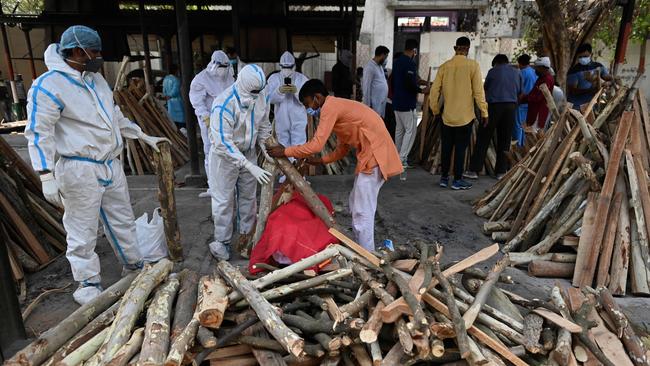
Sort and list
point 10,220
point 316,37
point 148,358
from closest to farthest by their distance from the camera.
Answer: point 148,358 → point 10,220 → point 316,37

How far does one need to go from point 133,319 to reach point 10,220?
2.48 m

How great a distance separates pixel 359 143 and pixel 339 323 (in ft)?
6.34

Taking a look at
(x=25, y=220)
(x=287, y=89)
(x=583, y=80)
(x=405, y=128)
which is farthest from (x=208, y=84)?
(x=583, y=80)

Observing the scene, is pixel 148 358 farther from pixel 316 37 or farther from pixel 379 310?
pixel 316 37

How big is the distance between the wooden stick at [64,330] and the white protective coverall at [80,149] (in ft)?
2.36

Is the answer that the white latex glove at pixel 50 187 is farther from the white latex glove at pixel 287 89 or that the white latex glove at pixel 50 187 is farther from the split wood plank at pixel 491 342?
the white latex glove at pixel 287 89

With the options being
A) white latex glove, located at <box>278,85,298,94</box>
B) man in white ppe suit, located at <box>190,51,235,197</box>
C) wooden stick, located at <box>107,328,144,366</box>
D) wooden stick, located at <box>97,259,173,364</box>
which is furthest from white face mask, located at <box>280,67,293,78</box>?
wooden stick, located at <box>107,328,144,366</box>

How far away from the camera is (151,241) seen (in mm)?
4004

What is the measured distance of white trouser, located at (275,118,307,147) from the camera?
6.09 metres

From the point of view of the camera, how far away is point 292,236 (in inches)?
134

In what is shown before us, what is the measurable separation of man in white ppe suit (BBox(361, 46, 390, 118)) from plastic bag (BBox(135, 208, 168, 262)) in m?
4.27

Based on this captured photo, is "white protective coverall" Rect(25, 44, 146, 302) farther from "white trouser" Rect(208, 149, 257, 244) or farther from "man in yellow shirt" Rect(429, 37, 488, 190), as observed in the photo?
"man in yellow shirt" Rect(429, 37, 488, 190)

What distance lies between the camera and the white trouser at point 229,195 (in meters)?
3.96

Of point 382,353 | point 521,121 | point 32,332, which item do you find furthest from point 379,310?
point 521,121
